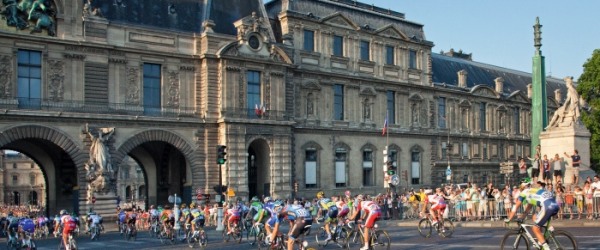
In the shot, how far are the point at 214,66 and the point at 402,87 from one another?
19337 millimetres

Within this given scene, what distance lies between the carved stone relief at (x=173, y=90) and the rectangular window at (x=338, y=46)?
1413 centimetres

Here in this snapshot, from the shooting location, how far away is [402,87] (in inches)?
2255

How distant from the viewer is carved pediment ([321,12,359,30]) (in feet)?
170

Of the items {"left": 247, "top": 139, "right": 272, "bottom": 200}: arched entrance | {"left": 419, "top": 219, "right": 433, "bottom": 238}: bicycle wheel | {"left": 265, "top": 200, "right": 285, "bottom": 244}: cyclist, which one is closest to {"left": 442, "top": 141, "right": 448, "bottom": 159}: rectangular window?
{"left": 247, "top": 139, "right": 272, "bottom": 200}: arched entrance

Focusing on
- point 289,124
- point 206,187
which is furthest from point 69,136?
point 289,124

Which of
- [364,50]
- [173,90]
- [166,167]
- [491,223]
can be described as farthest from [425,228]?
[364,50]

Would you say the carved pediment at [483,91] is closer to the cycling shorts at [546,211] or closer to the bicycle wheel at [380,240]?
the bicycle wheel at [380,240]

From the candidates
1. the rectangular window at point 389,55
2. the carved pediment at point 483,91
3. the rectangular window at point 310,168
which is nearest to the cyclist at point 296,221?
the rectangular window at point 310,168

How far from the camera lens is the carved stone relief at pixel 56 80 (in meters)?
38.4

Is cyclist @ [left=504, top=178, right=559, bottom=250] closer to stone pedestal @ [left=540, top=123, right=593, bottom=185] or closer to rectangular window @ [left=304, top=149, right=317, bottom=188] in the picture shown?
stone pedestal @ [left=540, top=123, right=593, bottom=185]

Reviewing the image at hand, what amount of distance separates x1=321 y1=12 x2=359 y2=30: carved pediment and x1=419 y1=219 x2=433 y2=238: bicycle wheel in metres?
28.5

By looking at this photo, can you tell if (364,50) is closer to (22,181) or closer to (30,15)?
(30,15)

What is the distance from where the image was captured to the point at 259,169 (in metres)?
47.7

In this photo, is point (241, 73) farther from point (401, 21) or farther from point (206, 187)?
point (401, 21)
